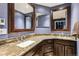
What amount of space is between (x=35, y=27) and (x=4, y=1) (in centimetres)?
50

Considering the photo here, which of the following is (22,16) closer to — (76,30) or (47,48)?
(47,48)

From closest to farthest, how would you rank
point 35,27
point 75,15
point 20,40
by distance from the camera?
point 75,15
point 35,27
point 20,40

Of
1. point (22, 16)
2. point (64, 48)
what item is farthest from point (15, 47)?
point (64, 48)

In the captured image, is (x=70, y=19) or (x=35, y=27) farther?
(x=35, y=27)

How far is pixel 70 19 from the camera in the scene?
4.31 ft

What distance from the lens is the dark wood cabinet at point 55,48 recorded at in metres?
1.38

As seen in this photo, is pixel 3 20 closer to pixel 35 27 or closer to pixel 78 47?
pixel 35 27

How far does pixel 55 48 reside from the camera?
1442 millimetres

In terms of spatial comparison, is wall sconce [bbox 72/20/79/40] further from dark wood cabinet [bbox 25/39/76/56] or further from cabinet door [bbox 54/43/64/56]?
cabinet door [bbox 54/43/64/56]

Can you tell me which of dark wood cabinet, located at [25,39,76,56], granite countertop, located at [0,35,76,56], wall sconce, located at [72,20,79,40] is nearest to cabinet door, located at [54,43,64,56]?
dark wood cabinet, located at [25,39,76,56]

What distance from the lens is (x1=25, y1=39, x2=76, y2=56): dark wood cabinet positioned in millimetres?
1381

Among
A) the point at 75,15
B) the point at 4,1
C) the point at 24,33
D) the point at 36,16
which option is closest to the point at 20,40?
the point at 24,33

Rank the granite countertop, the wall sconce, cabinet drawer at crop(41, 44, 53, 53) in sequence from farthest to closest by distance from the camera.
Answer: cabinet drawer at crop(41, 44, 53, 53) < the wall sconce < the granite countertop

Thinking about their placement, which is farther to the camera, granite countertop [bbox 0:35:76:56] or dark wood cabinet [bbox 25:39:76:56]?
dark wood cabinet [bbox 25:39:76:56]
